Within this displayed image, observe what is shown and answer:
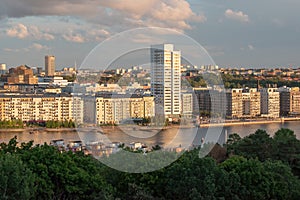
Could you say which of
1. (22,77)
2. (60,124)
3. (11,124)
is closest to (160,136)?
(60,124)

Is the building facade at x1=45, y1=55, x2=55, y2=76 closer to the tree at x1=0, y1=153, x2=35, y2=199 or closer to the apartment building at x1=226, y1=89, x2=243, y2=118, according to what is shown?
the apartment building at x1=226, y1=89, x2=243, y2=118

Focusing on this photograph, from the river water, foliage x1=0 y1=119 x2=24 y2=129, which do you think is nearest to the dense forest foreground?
the river water

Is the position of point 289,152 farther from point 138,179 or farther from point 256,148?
point 138,179

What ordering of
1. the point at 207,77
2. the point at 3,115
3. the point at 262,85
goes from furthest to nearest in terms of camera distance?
the point at 262,85
the point at 3,115
the point at 207,77

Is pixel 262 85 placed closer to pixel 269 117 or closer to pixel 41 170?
pixel 269 117

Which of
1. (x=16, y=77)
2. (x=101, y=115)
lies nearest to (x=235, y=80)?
(x=16, y=77)

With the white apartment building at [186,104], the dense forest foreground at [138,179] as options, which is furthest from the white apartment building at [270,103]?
the dense forest foreground at [138,179]
